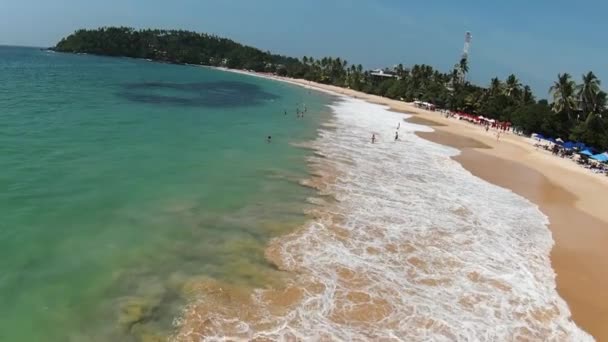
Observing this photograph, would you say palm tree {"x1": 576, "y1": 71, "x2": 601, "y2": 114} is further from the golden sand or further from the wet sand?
the wet sand

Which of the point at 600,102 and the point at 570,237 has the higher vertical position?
the point at 600,102

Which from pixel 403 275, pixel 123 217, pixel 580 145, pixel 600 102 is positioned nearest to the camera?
pixel 403 275

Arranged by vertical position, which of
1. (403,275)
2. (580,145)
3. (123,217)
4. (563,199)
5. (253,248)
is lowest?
(123,217)

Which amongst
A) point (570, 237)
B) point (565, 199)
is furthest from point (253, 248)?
point (565, 199)

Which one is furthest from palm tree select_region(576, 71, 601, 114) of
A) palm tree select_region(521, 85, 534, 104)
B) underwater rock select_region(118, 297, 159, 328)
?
underwater rock select_region(118, 297, 159, 328)

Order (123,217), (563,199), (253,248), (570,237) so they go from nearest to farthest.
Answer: (253,248) → (123,217) → (570,237) → (563,199)

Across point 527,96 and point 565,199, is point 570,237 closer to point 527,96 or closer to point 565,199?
point 565,199

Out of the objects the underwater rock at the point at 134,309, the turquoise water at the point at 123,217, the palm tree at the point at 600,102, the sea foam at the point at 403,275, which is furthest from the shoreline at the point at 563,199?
the underwater rock at the point at 134,309
